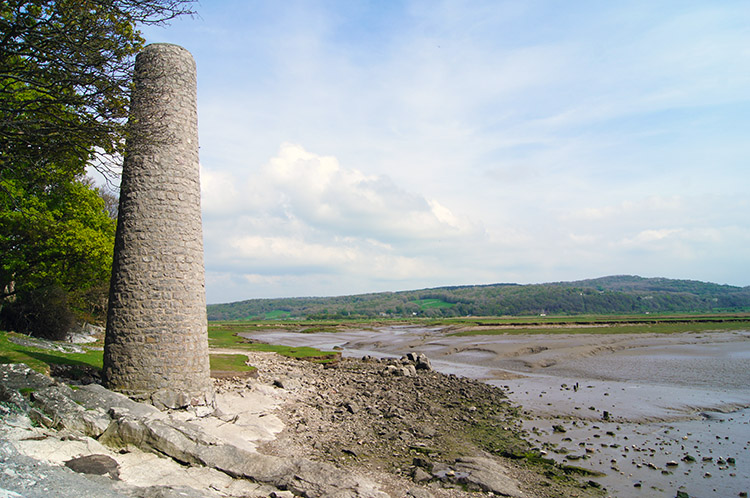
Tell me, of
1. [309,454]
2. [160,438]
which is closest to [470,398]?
[309,454]

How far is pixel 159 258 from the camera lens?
11500mm

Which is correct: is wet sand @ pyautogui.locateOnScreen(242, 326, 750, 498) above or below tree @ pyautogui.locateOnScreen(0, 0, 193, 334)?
below

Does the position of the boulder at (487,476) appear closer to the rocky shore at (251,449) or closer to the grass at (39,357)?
the rocky shore at (251,449)

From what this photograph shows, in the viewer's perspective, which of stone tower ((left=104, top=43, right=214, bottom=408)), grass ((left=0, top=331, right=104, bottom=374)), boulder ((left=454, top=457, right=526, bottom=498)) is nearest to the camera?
boulder ((left=454, top=457, right=526, bottom=498))

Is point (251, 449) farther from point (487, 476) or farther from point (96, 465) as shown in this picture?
point (487, 476)

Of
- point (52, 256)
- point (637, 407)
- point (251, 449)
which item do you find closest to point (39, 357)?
point (251, 449)

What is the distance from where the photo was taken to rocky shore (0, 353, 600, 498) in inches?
293

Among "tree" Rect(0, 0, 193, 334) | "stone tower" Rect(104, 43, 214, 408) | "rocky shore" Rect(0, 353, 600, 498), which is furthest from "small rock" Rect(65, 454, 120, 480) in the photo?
"tree" Rect(0, 0, 193, 334)

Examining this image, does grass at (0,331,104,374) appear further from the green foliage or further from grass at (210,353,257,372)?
the green foliage

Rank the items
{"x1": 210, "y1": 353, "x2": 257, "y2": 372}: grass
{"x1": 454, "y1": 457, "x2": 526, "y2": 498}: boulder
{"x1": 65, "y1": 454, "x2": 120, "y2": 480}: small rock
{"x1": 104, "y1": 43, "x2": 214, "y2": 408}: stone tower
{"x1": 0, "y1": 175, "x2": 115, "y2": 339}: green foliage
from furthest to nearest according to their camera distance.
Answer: {"x1": 0, "y1": 175, "x2": 115, "y2": 339}: green foliage → {"x1": 210, "y1": 353, "x2": 257, "y2": 372}: grass → {"x1": 104, "y1": 43, "x2": 214, "y2": 408}: stone tower → {"x1": 454, "y1": 457, "x2": 526, "y2": 498}: boulder → {"x1": 65, "y1": 454, "x2": 120, "y2": 480}: small rock

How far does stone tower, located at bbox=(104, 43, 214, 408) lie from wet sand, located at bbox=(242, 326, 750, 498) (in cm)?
1017

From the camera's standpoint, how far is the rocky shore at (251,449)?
24.4 ft

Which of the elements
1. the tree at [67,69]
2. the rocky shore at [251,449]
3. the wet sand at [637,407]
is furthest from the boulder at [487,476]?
the tree at [67,69]

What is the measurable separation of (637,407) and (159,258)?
18277 mm
